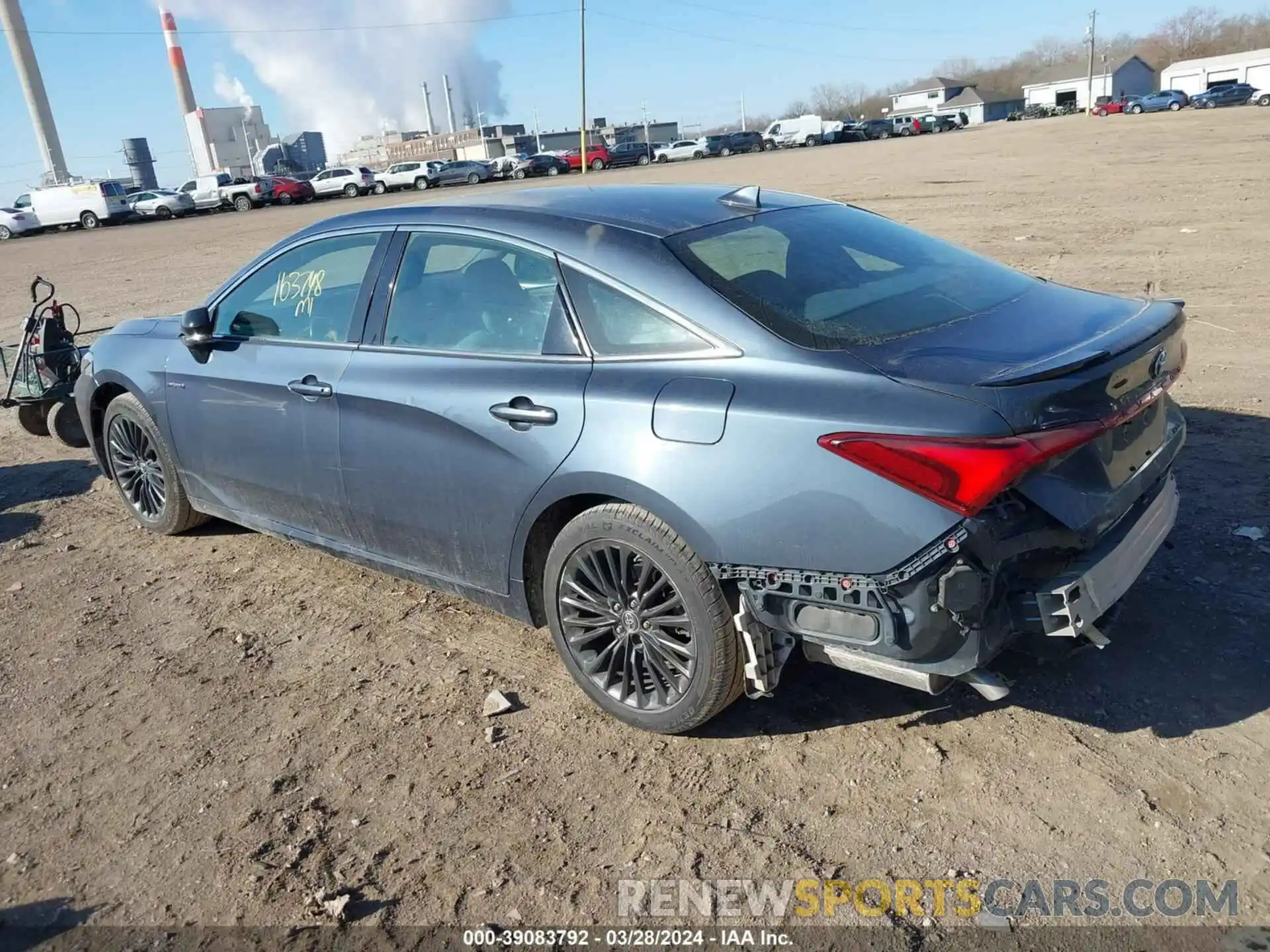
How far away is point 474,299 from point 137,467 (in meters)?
2.74

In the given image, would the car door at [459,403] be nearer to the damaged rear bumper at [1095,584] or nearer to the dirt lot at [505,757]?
the dirt lot at [505,757]

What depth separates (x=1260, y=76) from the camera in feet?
275

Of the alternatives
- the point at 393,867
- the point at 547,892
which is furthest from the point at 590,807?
the point at 393,867

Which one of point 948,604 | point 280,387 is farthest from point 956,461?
point 280,387

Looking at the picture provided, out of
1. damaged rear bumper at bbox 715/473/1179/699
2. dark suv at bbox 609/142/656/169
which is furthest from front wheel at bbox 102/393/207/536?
dark suv at bbox 609/142/656/169

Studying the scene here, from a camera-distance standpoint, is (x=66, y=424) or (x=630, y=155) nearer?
(x=66, y=424)

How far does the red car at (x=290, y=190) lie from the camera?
155 ft

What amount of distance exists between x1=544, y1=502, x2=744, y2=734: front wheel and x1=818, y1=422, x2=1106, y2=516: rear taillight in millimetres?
629

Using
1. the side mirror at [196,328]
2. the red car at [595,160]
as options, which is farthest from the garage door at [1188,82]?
the side mirror at [196,328]

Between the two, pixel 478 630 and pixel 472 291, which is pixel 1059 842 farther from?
pixel 472 291

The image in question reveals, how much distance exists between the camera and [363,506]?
3955 millimetres

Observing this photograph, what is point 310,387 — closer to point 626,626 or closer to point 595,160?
point 626,626

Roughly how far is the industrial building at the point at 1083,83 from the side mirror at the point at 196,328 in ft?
349

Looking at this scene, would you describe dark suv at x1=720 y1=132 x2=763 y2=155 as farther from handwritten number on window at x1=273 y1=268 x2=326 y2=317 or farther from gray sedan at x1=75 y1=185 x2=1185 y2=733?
gray sedan at x1=75 y1=185 x2=1185 y2=733
